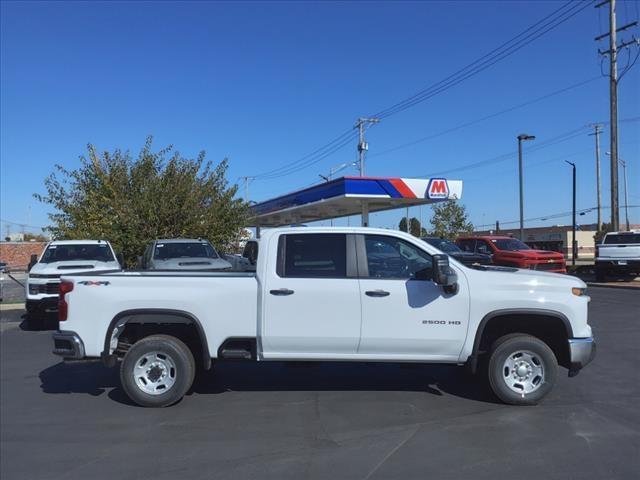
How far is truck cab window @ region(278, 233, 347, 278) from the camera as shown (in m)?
6.09

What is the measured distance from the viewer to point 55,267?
12648 mm

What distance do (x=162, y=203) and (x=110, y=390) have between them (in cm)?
1398

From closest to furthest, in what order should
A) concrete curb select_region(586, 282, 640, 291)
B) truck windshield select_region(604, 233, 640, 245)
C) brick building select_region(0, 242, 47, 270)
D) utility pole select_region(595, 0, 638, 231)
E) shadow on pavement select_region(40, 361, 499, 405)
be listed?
shadow on pavement select_region(40, 361, 499, 405) → concrete curb select_region(586, 282, 640, 291) → truck windshield select_region(604, 233, 640, 245) → utility pole select_region(595, 0, 638, 231) → brick building select_region(0, 242, 47, 270)

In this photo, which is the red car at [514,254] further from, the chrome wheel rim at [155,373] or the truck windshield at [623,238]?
the chrome wheel rim at [155,373]

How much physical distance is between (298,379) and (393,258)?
2.19 metres

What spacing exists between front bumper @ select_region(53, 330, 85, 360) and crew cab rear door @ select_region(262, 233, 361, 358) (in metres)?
1.98

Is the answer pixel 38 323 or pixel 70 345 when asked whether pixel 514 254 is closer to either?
pixel 38 323

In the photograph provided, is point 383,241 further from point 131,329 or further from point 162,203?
point 162,203

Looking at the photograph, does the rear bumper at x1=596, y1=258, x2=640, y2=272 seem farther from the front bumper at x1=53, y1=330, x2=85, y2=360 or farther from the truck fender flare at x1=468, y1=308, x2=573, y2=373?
the front bumper at x1=53, y1=330, x2=85, y2=360

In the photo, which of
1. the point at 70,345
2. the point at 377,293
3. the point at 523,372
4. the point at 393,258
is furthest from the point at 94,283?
the point at 523,372

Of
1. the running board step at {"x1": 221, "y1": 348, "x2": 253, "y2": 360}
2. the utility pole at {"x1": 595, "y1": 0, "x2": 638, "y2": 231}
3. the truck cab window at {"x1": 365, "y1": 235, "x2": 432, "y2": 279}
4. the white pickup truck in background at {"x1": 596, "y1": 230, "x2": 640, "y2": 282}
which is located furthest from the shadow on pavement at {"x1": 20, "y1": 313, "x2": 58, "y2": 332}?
the utility pole at {"x1": 595, "y1": 0, "x2": 638, "y2": 231}

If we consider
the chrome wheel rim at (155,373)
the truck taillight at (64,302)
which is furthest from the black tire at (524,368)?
the truck taillight at (64,302)

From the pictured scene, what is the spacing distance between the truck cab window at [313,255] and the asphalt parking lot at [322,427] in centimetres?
146

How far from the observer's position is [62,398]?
21.5ft
